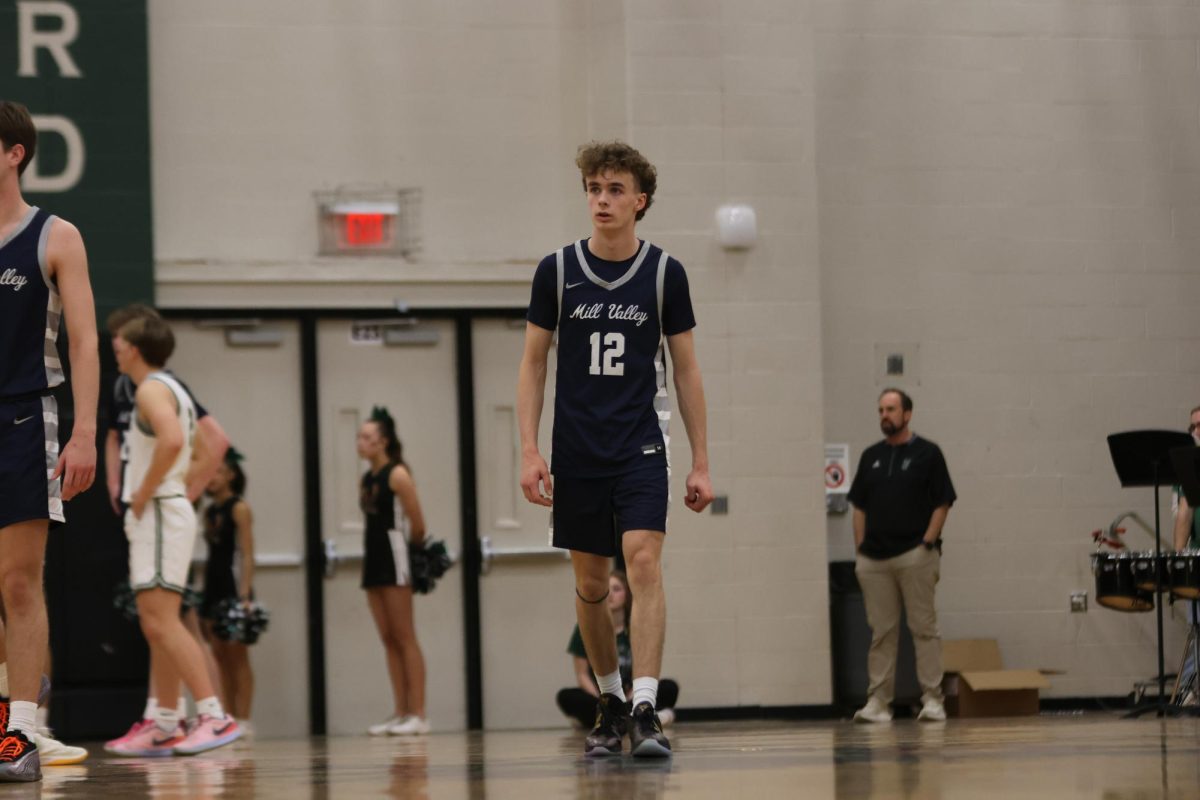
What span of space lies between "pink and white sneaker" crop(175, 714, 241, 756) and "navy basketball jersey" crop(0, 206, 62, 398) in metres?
2.46

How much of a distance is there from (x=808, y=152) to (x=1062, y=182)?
6.11 ft

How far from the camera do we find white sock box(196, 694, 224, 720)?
6.77m

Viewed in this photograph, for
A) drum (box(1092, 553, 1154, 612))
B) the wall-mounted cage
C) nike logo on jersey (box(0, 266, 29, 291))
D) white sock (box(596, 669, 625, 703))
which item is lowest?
drum (box(1092, 553, 1154, 612))

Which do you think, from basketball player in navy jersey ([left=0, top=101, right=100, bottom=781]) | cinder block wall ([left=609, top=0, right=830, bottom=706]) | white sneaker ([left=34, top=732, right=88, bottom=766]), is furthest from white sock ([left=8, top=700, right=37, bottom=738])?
cinder block wall ([left=609, top=0, right=830, bottom=706])

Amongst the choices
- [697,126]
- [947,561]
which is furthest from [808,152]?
[947,561]

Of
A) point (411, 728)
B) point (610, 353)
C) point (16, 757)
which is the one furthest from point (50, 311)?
point (411, 728)

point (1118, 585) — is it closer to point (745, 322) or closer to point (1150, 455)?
point (1150, 455)

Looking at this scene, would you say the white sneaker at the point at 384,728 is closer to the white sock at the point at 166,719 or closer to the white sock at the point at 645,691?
the white sock at the point at 166,719

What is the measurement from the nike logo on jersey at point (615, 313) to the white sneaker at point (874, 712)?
4812 mm

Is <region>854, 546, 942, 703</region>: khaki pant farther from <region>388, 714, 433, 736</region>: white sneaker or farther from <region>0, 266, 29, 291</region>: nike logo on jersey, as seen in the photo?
<region>0, 266, 29, 291</region>: nike logo on jersey

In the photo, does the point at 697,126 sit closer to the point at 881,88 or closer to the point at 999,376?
the point at 881,88

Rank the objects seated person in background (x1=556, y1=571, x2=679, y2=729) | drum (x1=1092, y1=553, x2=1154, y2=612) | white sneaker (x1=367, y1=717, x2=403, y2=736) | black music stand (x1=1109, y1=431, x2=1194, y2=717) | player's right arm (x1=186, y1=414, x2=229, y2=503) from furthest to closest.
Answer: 1. drum (x1=1092, y1=553, x2=1154, y2=612)
2. white sneaker (x1=367, y1=717, x2=403, y2=736)
3. black music stand (x1=1109, y1=431, x2=1194, y2=717)
4. seated person in background (x1=556, y1=571, x2=679, y2=729)
5. player's right arm (x1=186, y1=414, x2=229, y2=503)

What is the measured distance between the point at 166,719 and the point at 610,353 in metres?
2.98

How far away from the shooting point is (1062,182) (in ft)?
35.7
